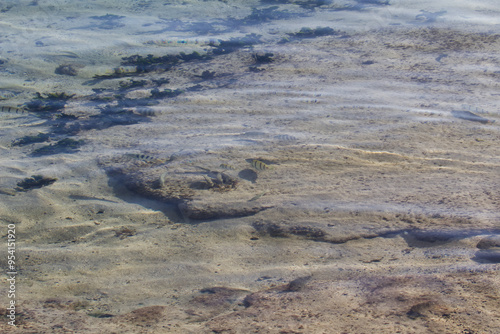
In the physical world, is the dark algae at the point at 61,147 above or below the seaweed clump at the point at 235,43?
below

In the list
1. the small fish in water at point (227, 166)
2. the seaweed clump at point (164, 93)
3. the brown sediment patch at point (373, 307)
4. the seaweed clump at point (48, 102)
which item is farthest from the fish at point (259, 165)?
the seaweed clump at point (48, 102)

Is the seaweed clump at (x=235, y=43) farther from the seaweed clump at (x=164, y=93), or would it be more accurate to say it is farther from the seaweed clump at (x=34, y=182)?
the seaweed clump at (x=34, y=182)

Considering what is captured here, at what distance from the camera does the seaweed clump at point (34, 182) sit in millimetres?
3939

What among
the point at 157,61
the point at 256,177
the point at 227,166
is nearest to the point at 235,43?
the point at 157,61

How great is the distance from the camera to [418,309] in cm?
229

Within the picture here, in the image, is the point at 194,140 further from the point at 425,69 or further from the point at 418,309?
the point at 425,69

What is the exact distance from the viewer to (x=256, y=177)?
13.2ft

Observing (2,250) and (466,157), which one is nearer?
(2,250)

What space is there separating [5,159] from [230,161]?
2.51m

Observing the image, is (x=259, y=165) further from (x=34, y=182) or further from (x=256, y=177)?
(x=34, y=182)

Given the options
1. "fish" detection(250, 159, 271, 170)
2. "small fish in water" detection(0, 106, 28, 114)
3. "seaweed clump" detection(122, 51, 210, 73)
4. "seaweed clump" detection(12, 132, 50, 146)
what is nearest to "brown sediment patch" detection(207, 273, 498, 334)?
"fish" detection(250, 159, 271, 170)

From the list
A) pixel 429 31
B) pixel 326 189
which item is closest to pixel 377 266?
pixel 326 189

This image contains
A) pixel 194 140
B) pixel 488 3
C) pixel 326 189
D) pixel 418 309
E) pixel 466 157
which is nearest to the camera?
pixel 418 309

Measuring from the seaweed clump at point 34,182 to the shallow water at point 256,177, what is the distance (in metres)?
0.02
